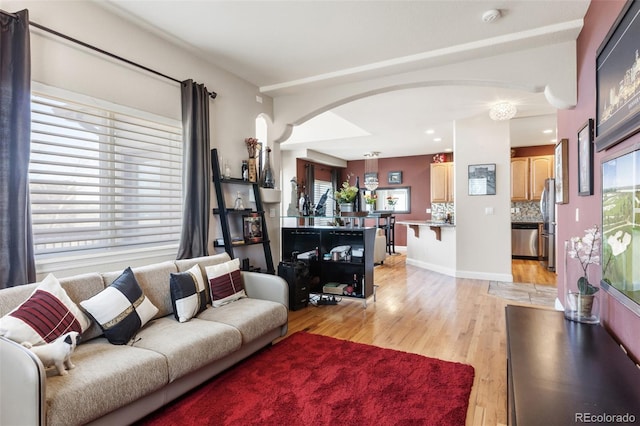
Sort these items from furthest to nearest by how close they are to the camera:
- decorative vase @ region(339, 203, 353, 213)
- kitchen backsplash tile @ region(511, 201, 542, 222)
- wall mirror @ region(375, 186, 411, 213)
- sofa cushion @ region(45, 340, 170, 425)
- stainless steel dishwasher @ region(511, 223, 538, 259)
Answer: wall mirror @ region(375, 186, 411, 213) → kitchen backsplash tile @ region(511, 201, 542, 222) → stainless steel dishwasher @ region(511, 223, 538, 259) → decorative vase @ region(339, 203, 353, 213) → sofa cushion @ region(45, 340, 170, 425)

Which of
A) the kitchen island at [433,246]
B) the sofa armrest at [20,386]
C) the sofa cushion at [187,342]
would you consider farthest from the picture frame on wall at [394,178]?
the sofa armrest at [20,386]

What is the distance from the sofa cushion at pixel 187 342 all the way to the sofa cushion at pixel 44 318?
0.39m

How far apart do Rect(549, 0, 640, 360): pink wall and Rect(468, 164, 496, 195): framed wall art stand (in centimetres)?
214

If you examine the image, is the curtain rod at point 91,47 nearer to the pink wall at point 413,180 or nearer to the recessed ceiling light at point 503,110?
the recessed ceiling light at point 503,110

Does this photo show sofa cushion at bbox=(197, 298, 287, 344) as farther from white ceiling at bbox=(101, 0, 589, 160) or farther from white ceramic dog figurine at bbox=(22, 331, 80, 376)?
white ceiling at bbox=(101, 0, 589, 160)

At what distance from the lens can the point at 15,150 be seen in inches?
81.0

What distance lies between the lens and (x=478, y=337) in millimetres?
3258

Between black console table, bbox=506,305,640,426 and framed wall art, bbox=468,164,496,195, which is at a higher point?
framed wall art, bbox=468,164,496,195

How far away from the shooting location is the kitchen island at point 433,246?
6.18 metres

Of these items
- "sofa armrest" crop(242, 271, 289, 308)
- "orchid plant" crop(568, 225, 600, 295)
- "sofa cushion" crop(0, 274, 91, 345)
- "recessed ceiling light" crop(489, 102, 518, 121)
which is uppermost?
"recessed ceiling light" crop(489, 102, 518, 121)

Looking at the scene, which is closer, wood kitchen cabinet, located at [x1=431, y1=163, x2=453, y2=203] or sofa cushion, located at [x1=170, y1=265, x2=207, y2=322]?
sofa cushion, located at [x1=170, y1=265, x2=207, y2=322]

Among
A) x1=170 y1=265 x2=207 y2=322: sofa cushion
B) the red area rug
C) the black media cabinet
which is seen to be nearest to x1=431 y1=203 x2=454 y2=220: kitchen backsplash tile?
the black media cabinet

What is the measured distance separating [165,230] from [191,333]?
4.08 feet

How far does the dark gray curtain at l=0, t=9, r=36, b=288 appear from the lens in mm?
2004
